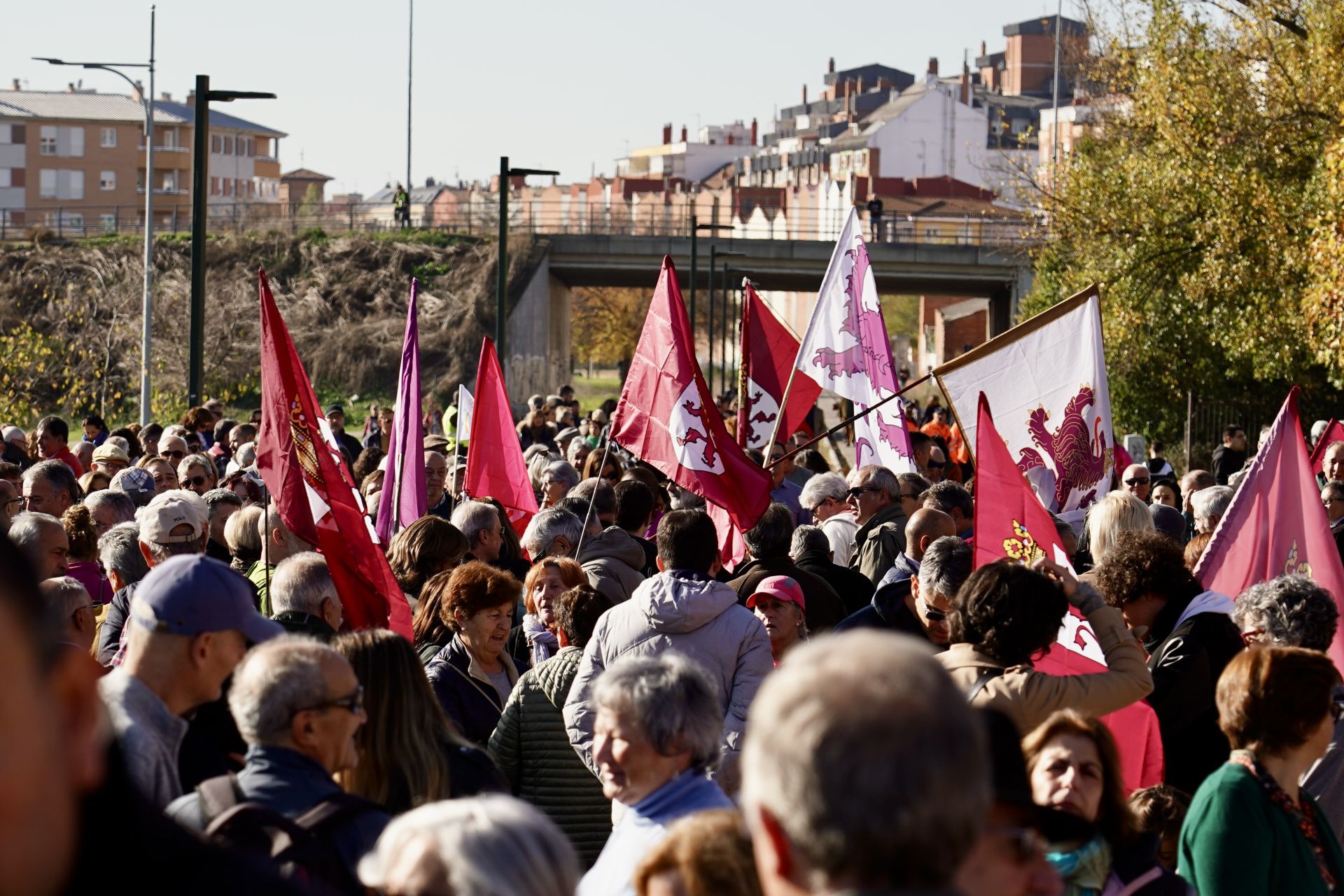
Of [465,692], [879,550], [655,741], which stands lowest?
[465,692]

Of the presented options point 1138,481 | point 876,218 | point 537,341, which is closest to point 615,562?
point 1138,481

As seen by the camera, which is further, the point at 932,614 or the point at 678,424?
the point at 678,424

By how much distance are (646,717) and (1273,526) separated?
4.14 m

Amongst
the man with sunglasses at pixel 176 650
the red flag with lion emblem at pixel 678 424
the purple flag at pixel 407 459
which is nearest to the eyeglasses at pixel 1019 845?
the man with sunglasses at pixel 176 650

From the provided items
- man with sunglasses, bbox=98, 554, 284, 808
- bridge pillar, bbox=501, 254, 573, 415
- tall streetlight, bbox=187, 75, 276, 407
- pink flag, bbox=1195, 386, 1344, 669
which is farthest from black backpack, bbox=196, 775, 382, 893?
bridge pillar, bbox=501, 254, 573, 415

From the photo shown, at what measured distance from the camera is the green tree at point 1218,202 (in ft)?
70.0

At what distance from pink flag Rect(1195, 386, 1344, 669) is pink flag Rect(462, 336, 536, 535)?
5057 millimetres

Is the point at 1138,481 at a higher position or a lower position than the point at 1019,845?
lower

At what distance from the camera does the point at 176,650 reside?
3.96m

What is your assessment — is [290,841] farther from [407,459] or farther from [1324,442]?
[1324,442]

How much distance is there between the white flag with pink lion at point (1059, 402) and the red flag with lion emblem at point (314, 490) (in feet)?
12.4

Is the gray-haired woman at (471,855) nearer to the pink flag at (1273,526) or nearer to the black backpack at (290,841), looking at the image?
the black backpack at (290,841)

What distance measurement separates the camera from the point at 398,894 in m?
2.74

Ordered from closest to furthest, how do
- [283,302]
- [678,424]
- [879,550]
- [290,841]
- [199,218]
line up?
1. [290,841]
2. [879,550]
3. [678,424]
4. [199,218]
5. [283,302]
